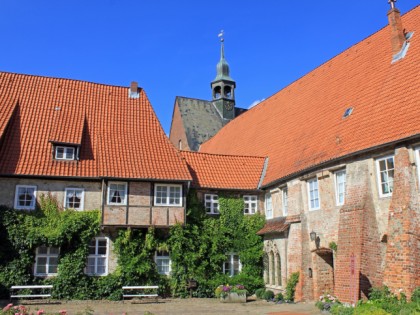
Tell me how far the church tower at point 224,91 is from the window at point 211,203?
20.6m

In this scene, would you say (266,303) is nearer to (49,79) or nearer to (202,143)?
(49,79)

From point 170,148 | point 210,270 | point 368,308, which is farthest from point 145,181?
point 368,308

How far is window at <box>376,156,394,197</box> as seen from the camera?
1419 cm

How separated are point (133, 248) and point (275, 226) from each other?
665 centimetres

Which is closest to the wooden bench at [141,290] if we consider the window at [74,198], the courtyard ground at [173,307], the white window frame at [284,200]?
the courtyard ground at [173,307]

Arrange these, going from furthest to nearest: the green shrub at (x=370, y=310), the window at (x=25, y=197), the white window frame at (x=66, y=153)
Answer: the white window frame at (x=66, y=153)
the window at (x=25, y=197)
the green shrub at (x=370, y=310)

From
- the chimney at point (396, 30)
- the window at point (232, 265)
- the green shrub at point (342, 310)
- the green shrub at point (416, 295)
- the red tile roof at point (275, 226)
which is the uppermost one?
the chimney at point (396, 30)

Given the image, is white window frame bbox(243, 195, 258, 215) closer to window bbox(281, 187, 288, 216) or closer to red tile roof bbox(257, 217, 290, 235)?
red tile roof bbox(257, 217, 290, 235)

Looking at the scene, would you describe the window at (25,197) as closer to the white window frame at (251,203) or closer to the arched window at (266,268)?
the white window frame at (251,203)

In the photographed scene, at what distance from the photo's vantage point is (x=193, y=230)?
2058cm

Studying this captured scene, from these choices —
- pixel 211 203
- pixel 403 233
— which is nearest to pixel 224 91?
pixel 211 203

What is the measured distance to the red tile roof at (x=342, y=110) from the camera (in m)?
15.0

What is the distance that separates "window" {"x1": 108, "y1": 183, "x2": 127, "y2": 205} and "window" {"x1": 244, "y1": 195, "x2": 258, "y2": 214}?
21.1ft

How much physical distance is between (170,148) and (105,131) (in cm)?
339
